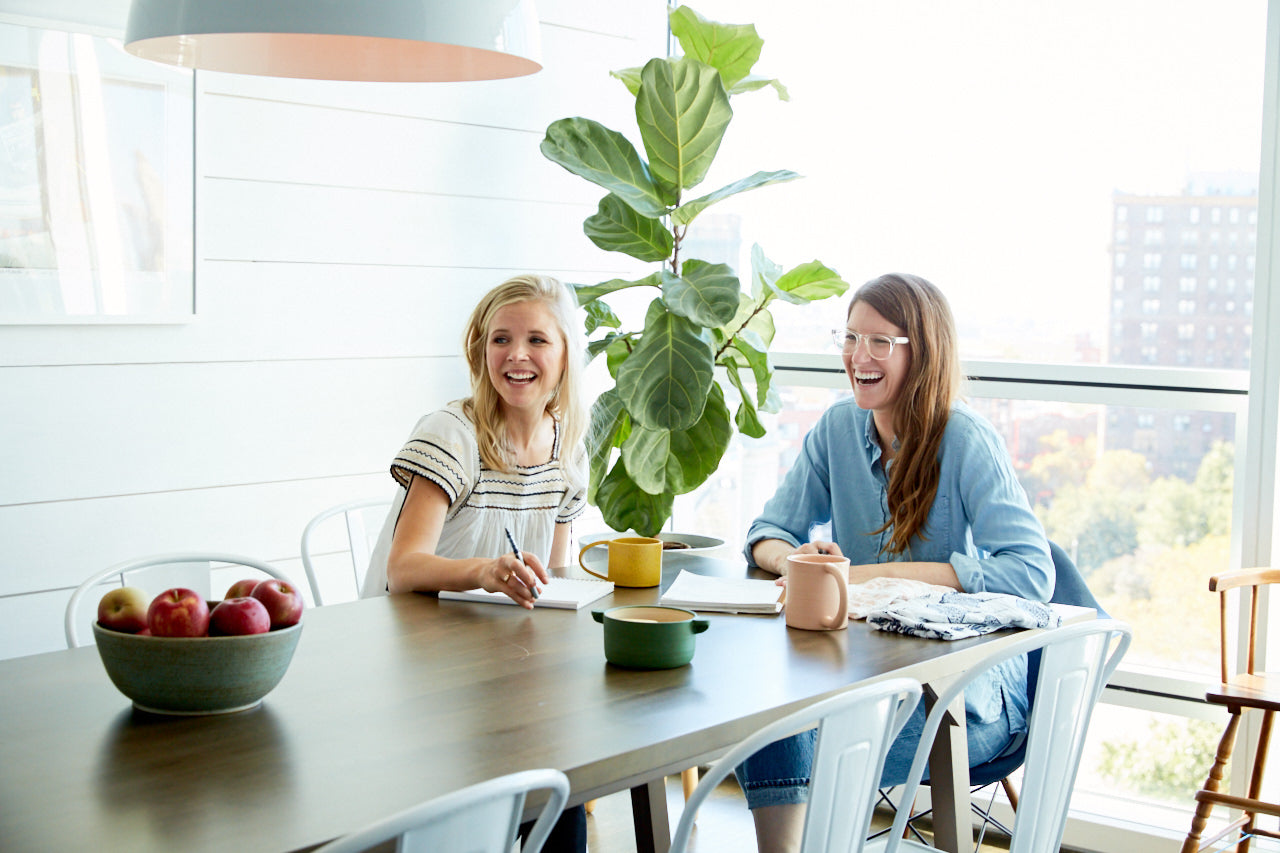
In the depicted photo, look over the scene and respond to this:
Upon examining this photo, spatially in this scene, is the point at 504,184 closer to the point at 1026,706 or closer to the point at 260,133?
the point at 260,133

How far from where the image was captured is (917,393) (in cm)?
243

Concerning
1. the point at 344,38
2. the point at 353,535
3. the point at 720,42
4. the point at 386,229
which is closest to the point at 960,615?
the point at 344,38

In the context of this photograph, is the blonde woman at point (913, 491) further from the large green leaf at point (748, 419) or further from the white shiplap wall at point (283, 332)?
the white shiplap wall at point (283, 332)

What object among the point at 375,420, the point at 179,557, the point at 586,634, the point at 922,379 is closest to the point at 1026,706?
the point at 922,379

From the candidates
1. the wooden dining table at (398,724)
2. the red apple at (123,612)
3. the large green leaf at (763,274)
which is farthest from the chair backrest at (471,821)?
the large green leaf at (763,274)

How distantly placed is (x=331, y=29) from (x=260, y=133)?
158 centimetres

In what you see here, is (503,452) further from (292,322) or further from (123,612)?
(123,612)

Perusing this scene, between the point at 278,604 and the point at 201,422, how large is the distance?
57.9 inches

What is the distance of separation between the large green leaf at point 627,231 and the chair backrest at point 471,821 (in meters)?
1.92

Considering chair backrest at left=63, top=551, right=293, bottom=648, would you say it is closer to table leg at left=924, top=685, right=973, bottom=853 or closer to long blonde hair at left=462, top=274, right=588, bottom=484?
long blonde hair at left=462, top=274, right=588, bottom=484

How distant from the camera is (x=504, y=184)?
3.42 metres

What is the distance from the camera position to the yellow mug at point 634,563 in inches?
84.6

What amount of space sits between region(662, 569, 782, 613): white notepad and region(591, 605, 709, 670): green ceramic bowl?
1.10 feet

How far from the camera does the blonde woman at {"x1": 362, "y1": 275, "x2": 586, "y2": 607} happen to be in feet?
7.38
